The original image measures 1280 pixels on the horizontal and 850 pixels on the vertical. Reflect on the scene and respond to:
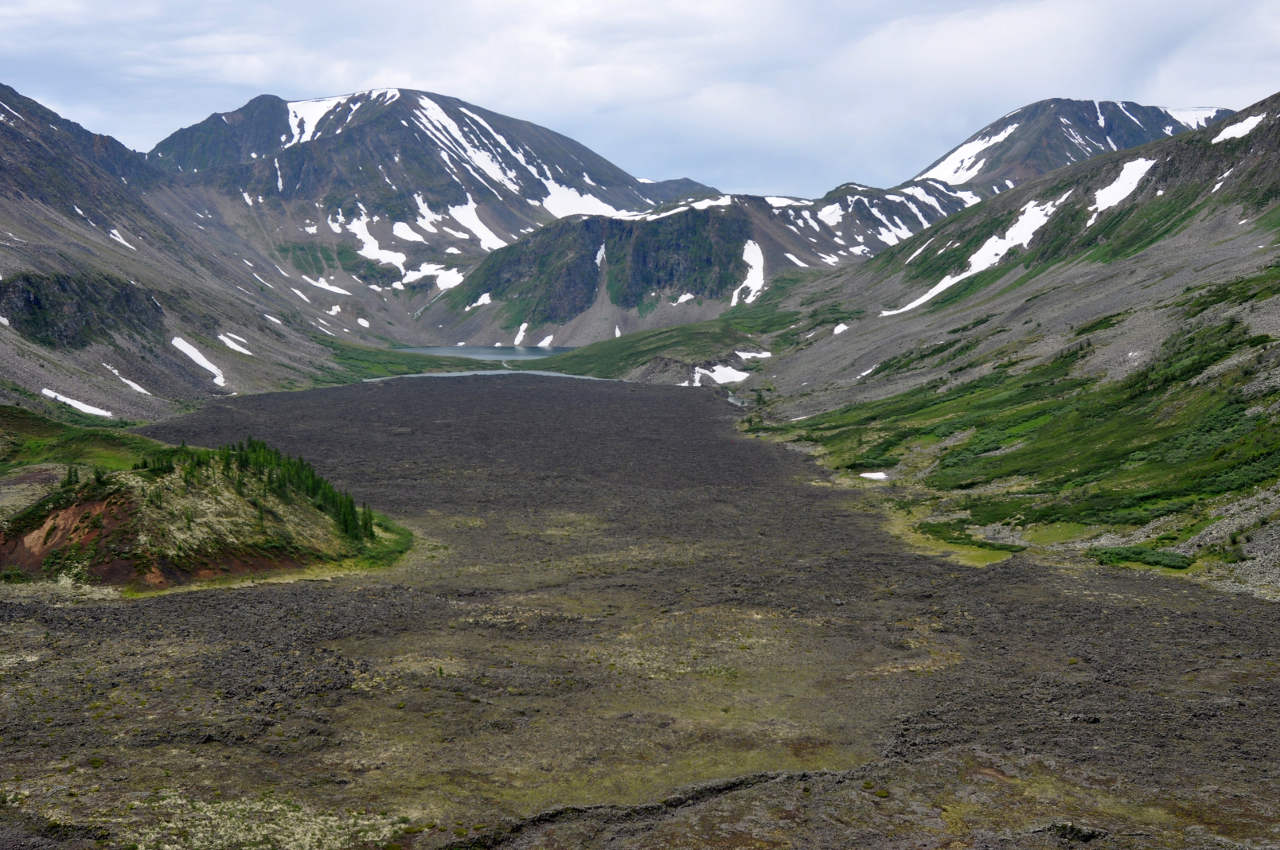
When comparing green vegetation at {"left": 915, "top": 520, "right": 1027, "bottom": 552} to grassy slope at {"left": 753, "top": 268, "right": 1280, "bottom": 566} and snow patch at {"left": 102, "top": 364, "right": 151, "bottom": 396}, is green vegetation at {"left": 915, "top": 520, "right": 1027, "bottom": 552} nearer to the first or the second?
grassy slope at {"left": 753, "top": 268, "right": 1280, "bottom": 566}

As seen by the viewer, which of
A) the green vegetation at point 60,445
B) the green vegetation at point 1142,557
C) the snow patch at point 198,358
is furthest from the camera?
the snow patch at point 198,358

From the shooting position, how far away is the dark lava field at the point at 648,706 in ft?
87.8

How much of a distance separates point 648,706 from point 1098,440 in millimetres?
60564

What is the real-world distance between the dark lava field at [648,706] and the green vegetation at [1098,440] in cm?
1218

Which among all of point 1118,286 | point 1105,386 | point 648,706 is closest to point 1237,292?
point 1105,386

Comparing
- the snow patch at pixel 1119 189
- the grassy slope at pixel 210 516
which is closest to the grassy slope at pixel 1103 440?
the grassy slope at pixel 210 516

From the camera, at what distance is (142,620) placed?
44531mm

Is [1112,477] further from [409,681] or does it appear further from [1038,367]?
[409,681]

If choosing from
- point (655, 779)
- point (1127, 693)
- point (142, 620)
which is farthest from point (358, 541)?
point (1127, 693)

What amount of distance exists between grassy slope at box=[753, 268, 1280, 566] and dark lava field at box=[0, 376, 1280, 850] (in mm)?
10718

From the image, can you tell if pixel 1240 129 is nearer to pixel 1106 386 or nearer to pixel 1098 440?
pixel 1106 386

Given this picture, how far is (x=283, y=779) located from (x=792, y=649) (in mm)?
24525

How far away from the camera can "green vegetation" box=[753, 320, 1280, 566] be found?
208 feet

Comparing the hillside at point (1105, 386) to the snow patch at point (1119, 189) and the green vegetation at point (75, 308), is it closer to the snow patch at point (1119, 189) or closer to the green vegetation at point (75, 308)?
the snow patch at point (1119, 189)
